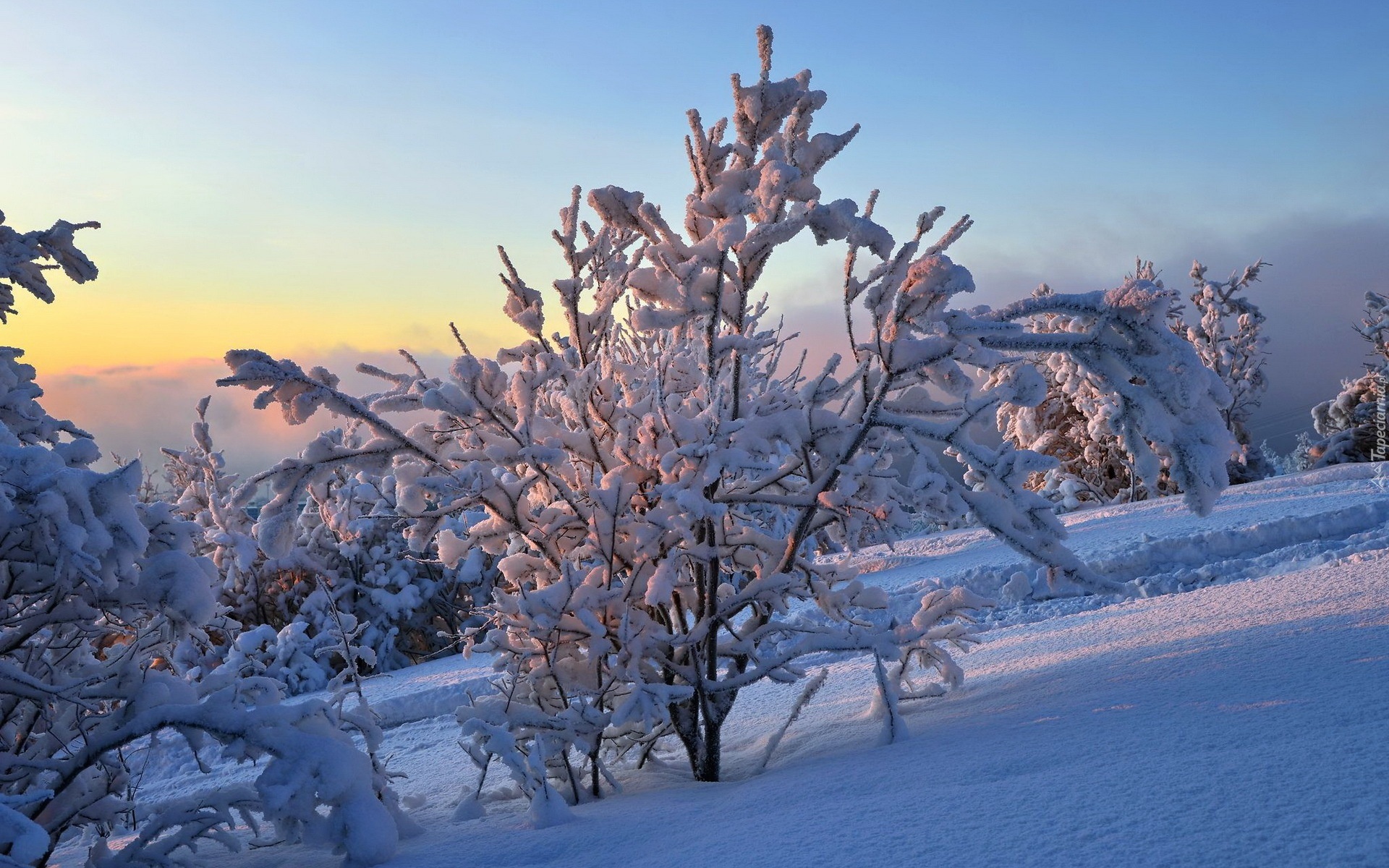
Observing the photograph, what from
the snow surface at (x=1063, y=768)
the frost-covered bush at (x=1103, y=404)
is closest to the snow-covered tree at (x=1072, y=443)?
the frost-covered bush at (x=1103, y=404)

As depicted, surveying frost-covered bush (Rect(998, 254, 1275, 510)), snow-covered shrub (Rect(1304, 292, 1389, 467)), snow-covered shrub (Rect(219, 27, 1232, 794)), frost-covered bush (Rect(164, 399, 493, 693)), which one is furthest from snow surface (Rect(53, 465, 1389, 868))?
snow-covered shrub (Rect(1304, 292, 1389, 467))

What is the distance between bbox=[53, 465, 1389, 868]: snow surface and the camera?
61.5 inches

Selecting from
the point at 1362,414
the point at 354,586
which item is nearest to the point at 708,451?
the point at 354,586

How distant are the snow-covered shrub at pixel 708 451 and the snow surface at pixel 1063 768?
242mm

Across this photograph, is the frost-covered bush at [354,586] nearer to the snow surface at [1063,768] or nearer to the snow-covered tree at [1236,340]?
the snow surface at [1063,768]

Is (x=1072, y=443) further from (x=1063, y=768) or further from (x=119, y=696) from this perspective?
(x=119, y=696)

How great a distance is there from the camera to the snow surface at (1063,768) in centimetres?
156

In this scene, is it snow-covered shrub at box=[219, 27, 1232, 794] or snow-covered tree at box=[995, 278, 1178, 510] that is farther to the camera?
snow-covered tree at box=[995, 278, 1178, 510]

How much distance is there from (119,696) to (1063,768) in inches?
92.6

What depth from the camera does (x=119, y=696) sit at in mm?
2357

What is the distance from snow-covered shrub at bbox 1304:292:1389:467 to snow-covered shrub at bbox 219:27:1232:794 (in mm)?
15368

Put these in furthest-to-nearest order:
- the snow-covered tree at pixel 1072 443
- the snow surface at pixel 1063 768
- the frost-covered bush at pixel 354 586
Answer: the snow-covered tree at pixel 1072 443
the frost-covered bush at pixel 354 586
the snow surface at pixel 1063 768

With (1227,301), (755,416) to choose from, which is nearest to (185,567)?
(755,416)

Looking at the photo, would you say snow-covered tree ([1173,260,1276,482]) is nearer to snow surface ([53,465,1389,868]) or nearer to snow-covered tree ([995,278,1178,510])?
snow-covered tree ([995,278,1178,510])
